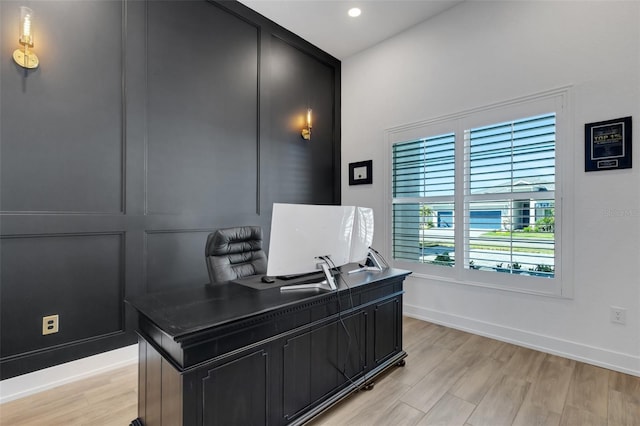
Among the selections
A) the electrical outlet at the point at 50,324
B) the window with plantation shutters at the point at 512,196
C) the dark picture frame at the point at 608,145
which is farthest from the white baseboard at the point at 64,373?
the dark picture frame at the point at 608,145

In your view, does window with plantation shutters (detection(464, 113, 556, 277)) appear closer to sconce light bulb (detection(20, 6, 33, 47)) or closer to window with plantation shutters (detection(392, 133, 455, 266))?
window with plantation shutters (detection(392, 133, 455, 266))

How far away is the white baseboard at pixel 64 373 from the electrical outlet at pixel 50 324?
26 centimetres

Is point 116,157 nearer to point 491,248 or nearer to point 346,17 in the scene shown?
point 346,17

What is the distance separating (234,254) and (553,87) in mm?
3076

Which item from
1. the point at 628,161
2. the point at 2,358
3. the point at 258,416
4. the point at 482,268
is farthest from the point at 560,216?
the point at 2,358

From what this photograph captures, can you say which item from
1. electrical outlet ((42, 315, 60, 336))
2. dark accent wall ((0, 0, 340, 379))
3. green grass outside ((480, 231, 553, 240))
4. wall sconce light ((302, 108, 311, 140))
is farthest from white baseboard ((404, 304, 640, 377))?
electrical outlet ((42, 315, 60, 336))

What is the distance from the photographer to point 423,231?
3.51m

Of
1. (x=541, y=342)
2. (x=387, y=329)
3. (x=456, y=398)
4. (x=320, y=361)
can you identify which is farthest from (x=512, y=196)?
(x=320, y=361)

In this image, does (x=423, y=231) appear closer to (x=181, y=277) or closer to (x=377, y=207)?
(x=377, y=207)

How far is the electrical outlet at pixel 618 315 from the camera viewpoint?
231 cm

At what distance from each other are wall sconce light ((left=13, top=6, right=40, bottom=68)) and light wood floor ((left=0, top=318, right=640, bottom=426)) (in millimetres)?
2233

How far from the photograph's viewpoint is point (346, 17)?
135 inches

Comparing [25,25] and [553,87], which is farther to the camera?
[553,87]

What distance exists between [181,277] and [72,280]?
2.61 ft
